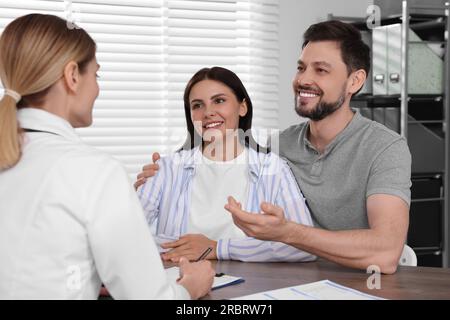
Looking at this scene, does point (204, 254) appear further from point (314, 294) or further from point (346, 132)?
point (346, 132)

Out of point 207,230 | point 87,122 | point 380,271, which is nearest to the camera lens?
point 87,122

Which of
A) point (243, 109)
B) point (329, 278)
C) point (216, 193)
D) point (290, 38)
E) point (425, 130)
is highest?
point (290, 38)

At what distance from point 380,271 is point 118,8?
106 inches

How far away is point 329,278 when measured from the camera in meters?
1.68

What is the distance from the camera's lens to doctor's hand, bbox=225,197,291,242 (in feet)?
5.12

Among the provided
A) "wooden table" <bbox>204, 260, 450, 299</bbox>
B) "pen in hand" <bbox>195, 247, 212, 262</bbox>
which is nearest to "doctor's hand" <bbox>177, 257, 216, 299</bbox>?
"wooden table" <bbox>204, 260, 450, 299</bbox>

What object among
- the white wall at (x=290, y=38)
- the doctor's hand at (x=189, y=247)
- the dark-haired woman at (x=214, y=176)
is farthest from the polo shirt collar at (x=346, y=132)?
the white wall at (x=290, y=38)

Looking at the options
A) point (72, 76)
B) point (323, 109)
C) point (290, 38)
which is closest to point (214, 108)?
point (323, 109)

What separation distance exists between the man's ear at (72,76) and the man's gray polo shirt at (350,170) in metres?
1.04

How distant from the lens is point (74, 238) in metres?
1.14

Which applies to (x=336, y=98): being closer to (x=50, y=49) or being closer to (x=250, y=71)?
(x=50, y=49)

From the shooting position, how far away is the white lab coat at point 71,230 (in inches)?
44.3

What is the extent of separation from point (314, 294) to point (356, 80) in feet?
3.52
